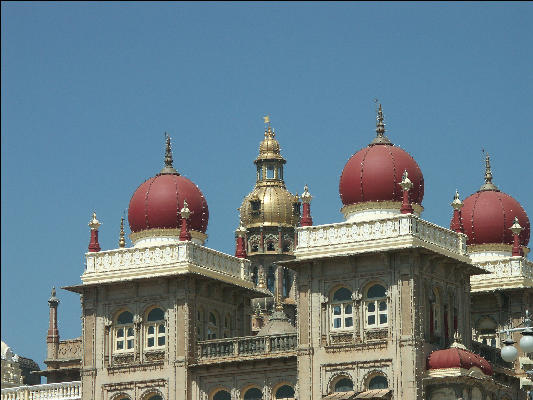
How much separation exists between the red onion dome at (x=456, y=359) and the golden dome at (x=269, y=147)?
4295 cm

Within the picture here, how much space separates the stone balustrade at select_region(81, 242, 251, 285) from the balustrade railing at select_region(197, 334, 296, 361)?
3.45m

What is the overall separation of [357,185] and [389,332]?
724cm

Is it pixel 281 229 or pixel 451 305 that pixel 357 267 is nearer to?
pixel 451 305

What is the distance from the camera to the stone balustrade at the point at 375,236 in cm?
6594

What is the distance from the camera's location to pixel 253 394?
70500 millimetres

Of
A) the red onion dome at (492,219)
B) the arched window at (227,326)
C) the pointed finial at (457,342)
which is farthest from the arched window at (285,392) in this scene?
the red onion dome at (492,219)

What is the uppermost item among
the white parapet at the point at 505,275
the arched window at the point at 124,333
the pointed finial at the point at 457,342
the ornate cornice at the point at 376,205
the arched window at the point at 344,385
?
the ornate cornice at the point at 376,205

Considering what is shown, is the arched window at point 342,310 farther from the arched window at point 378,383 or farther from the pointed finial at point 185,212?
the pointed finial at point 185,212

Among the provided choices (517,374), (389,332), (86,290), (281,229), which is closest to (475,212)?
(517,374)

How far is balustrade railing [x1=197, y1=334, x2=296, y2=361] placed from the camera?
230 ft

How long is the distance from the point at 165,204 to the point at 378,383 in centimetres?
1477

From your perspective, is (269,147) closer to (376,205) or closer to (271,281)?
(271,281)

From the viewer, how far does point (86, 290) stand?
7362 centimetres

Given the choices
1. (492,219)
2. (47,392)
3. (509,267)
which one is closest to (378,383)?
(509,267)
